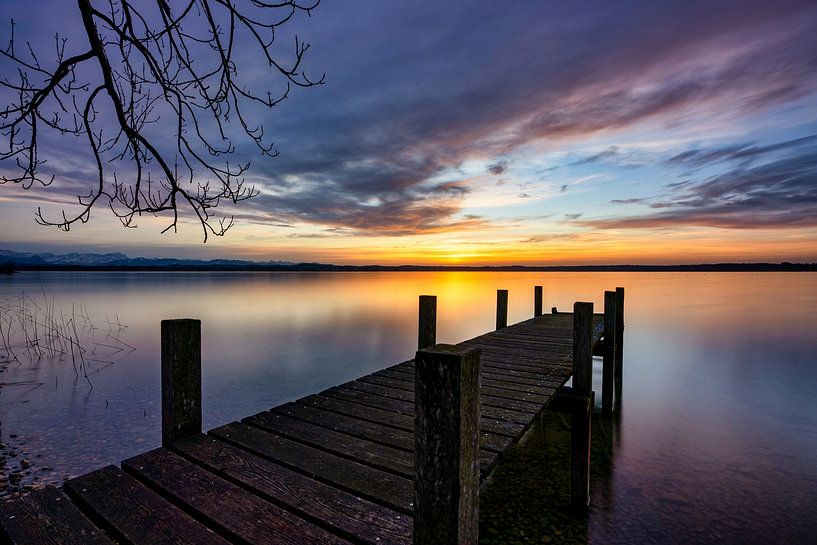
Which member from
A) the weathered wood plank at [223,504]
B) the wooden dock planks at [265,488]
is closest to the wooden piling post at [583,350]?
the wooden dock planks at [265,488]

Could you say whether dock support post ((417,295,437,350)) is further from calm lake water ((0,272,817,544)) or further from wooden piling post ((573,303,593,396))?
calm lake water ((0,272,817,544))

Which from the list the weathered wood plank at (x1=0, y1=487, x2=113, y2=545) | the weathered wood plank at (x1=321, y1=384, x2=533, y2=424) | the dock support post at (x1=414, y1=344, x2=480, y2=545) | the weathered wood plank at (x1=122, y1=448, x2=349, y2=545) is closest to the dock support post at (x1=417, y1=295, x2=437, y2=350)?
the weathered wood plank at (x1=321, y1=384, x2=533, y2=424)

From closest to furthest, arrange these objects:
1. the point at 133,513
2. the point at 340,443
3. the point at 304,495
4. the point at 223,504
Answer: the point at 133,513, the point at 223,504, the point at 304,495, the point at 340,443

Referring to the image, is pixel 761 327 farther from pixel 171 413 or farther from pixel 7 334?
pixel 7 334

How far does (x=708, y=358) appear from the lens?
18.0 meters

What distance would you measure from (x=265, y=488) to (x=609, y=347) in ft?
32.1

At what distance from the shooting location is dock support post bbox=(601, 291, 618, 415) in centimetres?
1004

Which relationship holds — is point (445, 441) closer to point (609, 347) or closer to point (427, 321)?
point (427, 321)

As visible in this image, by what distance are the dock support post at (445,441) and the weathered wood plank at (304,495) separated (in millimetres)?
591

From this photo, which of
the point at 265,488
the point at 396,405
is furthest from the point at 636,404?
the point at 265,488

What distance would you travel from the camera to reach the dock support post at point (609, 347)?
10.0 m

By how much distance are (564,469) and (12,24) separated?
905 cm

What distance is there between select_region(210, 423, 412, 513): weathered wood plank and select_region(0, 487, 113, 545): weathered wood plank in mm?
1257

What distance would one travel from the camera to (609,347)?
10539 mm
